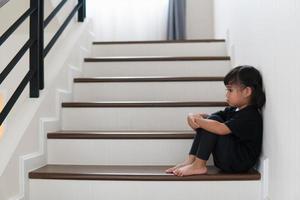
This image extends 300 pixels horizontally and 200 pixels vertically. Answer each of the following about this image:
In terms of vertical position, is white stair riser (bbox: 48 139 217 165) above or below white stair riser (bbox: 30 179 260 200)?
above

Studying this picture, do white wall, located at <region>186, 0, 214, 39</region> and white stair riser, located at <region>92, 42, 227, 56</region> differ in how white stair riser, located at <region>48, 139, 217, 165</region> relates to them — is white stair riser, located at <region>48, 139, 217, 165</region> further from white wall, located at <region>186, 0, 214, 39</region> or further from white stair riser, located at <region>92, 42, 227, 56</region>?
white wall, located at <region>186, 0, 214, 39</region>

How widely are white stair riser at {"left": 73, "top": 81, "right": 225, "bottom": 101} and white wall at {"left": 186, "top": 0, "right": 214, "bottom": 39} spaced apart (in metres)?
2.09

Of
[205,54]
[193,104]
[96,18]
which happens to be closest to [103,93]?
[193,104]

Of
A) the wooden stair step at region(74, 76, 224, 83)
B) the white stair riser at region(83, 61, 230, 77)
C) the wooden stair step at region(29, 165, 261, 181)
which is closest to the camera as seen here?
the wooden stair step at region(29, 165, 261, 181)

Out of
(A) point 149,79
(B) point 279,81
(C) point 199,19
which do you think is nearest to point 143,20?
(C) point 199,19

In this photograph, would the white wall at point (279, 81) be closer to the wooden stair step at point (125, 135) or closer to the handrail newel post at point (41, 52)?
the wooden stair step at point (125, 135)

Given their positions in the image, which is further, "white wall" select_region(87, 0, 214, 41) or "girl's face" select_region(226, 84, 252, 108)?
"white wall" select_region(87, 0, 214, 41)

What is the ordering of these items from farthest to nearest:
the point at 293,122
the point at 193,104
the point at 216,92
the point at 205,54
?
the point at 205,54 → the point at 216,92 → the point at 193,104 → the point at 293,122

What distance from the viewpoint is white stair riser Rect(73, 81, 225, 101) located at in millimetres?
2691

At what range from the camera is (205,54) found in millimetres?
3289

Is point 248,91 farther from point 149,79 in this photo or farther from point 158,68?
point 158,68

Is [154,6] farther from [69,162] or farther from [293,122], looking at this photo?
[293,122]

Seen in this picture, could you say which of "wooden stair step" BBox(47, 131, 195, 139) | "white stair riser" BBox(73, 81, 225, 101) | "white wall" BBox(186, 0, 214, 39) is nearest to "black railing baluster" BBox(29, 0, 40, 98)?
"wooden stair step" BBox(47, 131, 195, 139)

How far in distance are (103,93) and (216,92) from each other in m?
0.76
